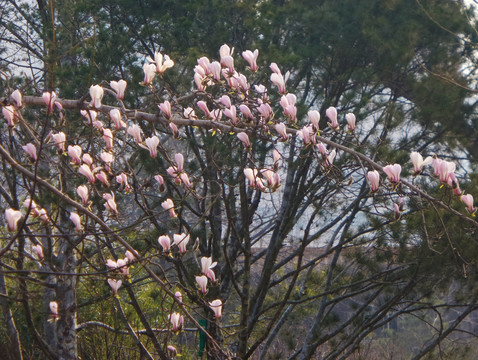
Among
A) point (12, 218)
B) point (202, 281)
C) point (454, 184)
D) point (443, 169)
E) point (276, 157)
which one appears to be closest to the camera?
point (12, 218)

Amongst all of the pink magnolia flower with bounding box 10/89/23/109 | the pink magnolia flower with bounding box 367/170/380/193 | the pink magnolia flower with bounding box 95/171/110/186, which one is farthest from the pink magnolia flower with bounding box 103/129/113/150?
the pink magnolia flower with bounding box 367/170/380/193

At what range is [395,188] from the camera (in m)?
2.36

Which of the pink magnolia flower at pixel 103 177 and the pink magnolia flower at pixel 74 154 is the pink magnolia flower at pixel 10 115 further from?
the pink magnolia flower at pixel 103 177

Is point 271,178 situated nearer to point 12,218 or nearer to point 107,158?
point 107,158

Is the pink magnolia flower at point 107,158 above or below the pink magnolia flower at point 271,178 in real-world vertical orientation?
above

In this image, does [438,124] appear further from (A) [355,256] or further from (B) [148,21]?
(B) [148,21]

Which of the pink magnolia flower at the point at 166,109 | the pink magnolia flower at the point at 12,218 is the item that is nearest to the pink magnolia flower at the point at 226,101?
the pink magnolia flower at the point at 166,109

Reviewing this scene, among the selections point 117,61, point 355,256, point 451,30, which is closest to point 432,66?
point 451,30

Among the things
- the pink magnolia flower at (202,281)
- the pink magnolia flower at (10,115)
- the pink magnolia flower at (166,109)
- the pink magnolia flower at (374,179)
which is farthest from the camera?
the pink magnolia flower at (202,281)

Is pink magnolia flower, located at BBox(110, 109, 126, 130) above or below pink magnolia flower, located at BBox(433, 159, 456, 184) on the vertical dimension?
above

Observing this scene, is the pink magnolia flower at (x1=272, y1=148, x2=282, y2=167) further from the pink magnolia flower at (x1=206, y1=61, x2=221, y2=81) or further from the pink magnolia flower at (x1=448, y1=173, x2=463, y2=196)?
the pink magnolia flower at (x1=448, y1=173, x2=463, y2=196)

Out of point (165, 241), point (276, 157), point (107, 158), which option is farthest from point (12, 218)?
point (276, 157)

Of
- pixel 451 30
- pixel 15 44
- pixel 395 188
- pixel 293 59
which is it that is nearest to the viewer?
pixel 395 188

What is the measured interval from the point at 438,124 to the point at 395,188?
3.78 metres
